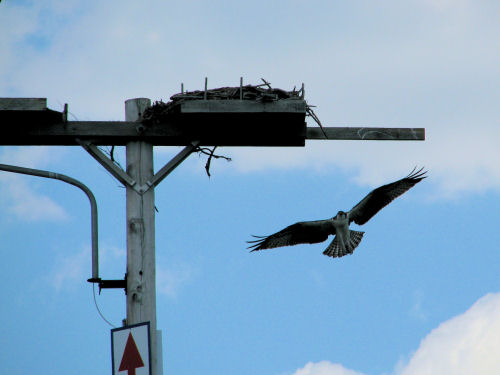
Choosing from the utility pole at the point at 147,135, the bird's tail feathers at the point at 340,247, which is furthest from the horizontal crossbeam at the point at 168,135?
the bird's tail feathers at the point at 340,247

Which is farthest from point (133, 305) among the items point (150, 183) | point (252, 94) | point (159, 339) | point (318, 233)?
point (318, 233)

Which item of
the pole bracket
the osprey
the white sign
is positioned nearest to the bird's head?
the osprey

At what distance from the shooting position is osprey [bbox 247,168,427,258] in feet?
38.7

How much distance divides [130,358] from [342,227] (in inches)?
222

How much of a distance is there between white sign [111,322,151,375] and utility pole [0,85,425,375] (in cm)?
47

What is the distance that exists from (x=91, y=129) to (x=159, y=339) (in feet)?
5.82

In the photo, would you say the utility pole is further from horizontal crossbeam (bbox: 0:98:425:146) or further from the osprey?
the osprey

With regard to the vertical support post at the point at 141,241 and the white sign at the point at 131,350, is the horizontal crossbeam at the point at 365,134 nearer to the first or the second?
the vertical support post at the point at 141,241

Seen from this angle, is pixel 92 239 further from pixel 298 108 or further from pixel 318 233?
pixel 318 233

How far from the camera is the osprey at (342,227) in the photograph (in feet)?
38.7

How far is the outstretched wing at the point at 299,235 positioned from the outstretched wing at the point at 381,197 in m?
0.34

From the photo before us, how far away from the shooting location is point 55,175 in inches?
283

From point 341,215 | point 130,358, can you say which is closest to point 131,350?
point 130,358

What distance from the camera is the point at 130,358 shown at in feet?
21.2
